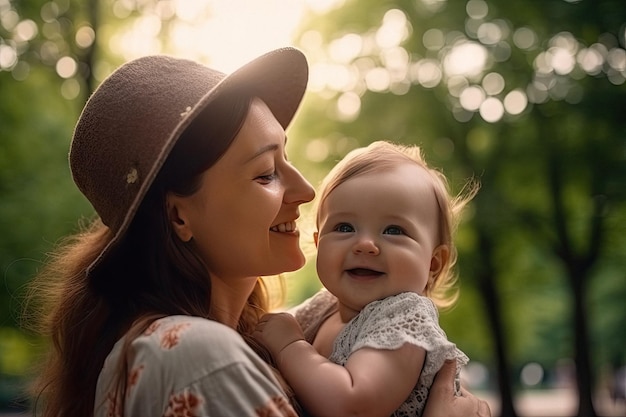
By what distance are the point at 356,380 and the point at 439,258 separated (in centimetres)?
73

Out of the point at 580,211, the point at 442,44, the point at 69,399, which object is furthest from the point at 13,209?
the point at 69,399

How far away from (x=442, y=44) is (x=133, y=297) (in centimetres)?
1058

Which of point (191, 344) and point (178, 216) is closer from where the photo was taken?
point (191, 344)

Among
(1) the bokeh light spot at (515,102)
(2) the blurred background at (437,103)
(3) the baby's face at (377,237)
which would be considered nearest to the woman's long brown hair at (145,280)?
(3) the baby's face at (377,237)

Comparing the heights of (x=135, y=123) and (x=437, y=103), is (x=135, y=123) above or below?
above

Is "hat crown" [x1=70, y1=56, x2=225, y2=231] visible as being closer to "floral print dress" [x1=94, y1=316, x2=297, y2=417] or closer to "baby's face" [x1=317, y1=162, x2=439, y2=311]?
"floral print dress" [x1=94, y1=316, x2=297, y2=417]

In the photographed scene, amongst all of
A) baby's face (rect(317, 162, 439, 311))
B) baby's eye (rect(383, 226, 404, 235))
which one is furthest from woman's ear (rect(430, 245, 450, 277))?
baby's eye (rect(383, 226, 404, 235))

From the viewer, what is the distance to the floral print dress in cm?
189

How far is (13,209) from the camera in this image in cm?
1188

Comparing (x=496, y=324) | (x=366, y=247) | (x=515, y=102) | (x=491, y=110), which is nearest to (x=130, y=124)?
(x=366, y=247)

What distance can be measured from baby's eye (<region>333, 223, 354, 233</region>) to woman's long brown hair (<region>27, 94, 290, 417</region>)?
46 centimetres

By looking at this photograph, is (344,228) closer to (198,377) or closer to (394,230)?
(394,230)

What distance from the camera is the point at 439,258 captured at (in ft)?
8.86

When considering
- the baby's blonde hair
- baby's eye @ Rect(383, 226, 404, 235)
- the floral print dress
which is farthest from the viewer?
the baby's blonde hair
